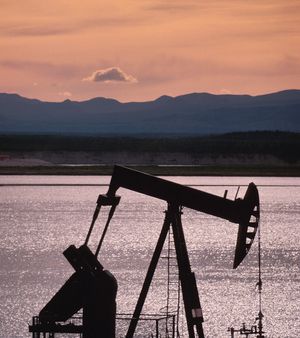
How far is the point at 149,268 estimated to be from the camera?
35.2 meters

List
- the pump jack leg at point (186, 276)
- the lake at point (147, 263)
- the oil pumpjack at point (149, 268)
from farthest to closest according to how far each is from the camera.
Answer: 1. the lake at point (147, 263)
2. the pump jack leg at point (186, 276)
3. the oil pumpjack at point (149, 268)

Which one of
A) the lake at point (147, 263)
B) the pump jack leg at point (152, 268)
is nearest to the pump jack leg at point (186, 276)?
the pump jack leg at point (152, 268)

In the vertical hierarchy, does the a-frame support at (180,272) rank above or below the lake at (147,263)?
above

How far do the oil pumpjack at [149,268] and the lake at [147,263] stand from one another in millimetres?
11035

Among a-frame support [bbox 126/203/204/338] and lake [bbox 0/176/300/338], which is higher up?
a-frame support [bbox 126/203/204/338]

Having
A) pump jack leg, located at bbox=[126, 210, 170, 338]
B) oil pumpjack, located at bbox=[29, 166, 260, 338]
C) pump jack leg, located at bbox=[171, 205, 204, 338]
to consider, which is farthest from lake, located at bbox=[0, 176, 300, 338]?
pump jack leg, located at bbox=[126, 210, 170, 338]

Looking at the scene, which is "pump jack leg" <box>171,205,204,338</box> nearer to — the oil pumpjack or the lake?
the oil pumpjack

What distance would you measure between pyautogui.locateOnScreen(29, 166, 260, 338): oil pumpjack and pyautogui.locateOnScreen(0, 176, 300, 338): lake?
434 inches

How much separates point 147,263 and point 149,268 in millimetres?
38143

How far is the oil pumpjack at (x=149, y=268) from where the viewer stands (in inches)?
1289

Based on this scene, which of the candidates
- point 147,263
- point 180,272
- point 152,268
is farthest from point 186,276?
point 147,263

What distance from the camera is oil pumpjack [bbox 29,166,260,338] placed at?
107 ft

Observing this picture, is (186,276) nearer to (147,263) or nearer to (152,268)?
(152,268)

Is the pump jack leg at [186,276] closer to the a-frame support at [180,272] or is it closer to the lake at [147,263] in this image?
the a-frame support at [180,272]
